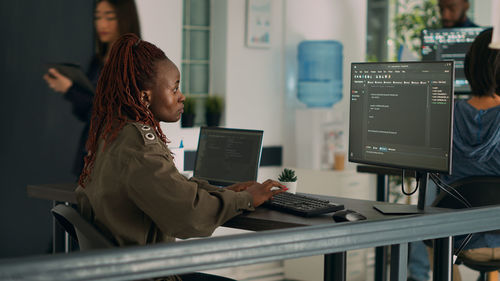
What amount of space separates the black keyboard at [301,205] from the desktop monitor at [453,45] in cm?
236

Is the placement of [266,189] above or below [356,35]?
below

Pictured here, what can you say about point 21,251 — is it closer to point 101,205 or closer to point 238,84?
point 238,84

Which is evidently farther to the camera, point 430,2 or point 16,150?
point 430,2

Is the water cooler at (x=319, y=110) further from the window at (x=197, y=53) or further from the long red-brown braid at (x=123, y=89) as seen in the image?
the long red-brown braid at (x=123, y=89)

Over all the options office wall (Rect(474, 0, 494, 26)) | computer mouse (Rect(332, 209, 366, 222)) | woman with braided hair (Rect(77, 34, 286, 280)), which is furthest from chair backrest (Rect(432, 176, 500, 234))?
office wall (Rect(474, 0, 494, 26))

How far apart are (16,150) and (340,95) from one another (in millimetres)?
2461

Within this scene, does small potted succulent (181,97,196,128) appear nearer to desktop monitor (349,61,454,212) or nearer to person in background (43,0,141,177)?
person in background (43,0,141,177)

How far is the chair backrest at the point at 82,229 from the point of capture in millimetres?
1658

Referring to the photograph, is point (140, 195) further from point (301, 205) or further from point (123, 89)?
point (301, 205)

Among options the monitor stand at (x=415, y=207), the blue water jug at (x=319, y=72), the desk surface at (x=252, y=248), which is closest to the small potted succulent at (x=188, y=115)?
the blue water jug at (x=319, y=72)

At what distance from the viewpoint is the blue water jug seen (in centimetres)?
509

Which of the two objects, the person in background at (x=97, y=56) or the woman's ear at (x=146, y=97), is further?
the person in background at (x=97, y=56)

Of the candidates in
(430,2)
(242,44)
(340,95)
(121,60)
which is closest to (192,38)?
(242,44)

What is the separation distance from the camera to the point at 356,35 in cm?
561
